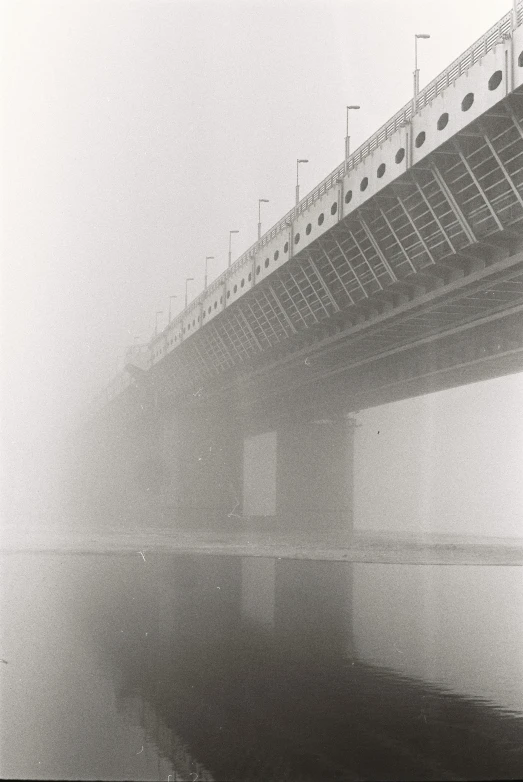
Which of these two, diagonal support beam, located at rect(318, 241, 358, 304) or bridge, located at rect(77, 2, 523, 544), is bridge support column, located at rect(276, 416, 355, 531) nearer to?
bridge, located at rect(77, 2, 523, 544)

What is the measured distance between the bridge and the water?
9.92 metres

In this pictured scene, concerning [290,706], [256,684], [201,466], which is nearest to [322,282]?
[256,684]

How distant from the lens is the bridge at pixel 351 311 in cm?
2306

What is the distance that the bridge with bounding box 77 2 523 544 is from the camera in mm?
23062

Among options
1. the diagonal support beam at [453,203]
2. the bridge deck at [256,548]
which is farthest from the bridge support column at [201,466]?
the diagonal support beam at [453,203]

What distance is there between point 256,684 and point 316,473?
72368 millimetres

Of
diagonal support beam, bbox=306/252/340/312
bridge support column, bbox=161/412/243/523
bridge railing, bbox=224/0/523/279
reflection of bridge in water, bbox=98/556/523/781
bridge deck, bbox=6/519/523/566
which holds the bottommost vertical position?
reflection of bridge in water, bbox=98/556/523/781

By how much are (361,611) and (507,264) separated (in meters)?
10.1

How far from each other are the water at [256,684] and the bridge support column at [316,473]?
190 ft

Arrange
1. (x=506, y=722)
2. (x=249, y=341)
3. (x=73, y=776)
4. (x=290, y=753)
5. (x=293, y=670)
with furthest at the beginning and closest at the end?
(x=249, y=341) → (x=293, y=670) → (x=506, y=722) → (x=290, y=753) → (x=73, y=776)

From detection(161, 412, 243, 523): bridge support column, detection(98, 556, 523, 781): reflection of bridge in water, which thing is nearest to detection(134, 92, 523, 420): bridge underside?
detection(98, 556, 523, 781): reflection of bridge in water

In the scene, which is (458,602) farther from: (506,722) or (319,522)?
(319,522)

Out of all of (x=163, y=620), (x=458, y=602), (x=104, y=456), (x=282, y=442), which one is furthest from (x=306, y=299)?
(x=104, y=456)

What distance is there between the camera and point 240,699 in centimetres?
1273
